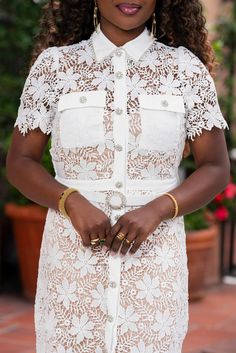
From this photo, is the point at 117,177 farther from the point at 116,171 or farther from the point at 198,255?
the point at 198,255

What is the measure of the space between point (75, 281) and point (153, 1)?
31.8 inches

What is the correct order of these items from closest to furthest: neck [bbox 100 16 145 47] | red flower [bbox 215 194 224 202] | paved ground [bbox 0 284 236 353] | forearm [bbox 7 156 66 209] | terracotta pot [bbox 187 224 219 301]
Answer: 1. forearm [bbox 7 156 66 209]
2. neck [bbox 100 16 145 47]
3. paved ground [bbox 0 284 236 353]
4. terracotta pot [bbox 187 224 219 301]
5. red flower [bbox 215 194 224 202]

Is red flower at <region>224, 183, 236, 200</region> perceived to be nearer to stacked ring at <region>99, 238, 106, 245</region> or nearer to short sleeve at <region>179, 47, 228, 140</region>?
short sleeve at <region>179, 47, 228, 140</region>

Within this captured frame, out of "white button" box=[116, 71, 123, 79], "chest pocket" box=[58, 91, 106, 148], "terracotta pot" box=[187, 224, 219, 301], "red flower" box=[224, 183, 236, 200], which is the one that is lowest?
"terracotta pot" box=[187, 224, 219, 301]

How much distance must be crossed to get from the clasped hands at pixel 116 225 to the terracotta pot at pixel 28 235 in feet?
10.3

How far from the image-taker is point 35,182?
94.0 inches

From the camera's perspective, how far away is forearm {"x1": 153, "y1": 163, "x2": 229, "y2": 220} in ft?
7.63

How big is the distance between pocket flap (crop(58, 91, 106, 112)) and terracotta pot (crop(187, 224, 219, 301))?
3296 millimetres

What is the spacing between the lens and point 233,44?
287 inches

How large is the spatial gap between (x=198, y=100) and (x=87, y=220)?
468mm

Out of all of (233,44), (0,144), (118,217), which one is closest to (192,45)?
(118,217)

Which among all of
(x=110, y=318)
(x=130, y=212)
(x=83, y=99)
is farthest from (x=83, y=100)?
(x=110, y=318)

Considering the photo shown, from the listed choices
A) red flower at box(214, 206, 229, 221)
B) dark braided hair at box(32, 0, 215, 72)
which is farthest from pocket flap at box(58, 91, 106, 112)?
red flower at box(214, 206, 229, 221)

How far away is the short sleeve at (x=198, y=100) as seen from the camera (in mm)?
2400
